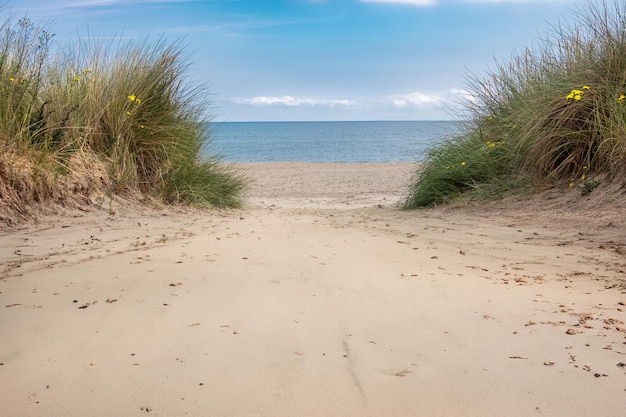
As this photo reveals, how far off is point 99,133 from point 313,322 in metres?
5.31

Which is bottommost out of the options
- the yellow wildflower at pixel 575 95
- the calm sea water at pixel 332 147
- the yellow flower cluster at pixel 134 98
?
the calm sea water at pixel 332 147

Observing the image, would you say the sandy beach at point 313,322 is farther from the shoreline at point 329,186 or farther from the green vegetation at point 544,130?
the shoreline at point 329,186

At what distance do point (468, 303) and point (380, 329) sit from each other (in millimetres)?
689

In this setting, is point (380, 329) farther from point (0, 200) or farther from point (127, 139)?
point (127, 139)

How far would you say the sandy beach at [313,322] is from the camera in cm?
229

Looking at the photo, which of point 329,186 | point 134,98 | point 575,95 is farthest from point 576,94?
point 329,186

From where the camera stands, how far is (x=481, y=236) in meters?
5.64

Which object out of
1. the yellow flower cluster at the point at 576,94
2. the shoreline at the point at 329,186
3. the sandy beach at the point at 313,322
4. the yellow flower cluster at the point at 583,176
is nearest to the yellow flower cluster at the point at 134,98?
the sandy beach at the point at 313,322

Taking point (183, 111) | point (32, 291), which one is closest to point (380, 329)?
point (32, 291)

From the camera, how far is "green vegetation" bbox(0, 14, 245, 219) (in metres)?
6.27

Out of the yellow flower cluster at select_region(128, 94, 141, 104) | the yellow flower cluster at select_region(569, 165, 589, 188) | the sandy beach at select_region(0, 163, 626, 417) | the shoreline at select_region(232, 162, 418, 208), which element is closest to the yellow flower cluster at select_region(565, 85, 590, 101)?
the yellow flower cluster at select_region(569, 165, 589, 188)

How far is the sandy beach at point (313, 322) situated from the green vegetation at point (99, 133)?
80cm

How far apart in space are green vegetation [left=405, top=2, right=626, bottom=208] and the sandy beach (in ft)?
5.65

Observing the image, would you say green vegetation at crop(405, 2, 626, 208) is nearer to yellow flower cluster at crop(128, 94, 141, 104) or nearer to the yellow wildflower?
the yellow wildflower
